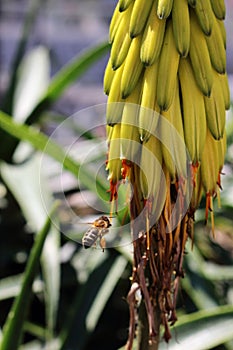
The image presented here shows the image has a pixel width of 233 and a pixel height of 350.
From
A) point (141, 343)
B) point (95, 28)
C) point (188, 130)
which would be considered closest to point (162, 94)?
point (188, 130)

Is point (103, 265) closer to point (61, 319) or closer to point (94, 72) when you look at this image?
point (61, 319)

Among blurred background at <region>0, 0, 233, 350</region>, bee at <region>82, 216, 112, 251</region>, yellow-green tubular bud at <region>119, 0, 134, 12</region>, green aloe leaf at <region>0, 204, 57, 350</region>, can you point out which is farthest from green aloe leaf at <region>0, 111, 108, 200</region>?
yellow-green tubular bud at <region>119, 0, 134, 12</region>

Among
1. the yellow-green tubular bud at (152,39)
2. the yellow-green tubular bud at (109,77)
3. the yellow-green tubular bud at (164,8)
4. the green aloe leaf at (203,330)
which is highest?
the yellow-green tubular bud at (164,8)

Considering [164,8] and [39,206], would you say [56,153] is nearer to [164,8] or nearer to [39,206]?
[39,206]

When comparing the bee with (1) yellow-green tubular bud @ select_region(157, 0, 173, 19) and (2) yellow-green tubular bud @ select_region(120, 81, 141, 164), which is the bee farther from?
(1) yellow-green tubular bud @ select_region(157, 0, 173, 19)

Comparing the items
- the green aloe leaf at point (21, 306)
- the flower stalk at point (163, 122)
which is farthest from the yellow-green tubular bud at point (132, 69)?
the green aloe leaf at point (21, 306)

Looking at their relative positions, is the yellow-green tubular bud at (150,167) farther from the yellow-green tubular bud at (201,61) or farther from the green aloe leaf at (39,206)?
the green aloe leaf at (39,206)
